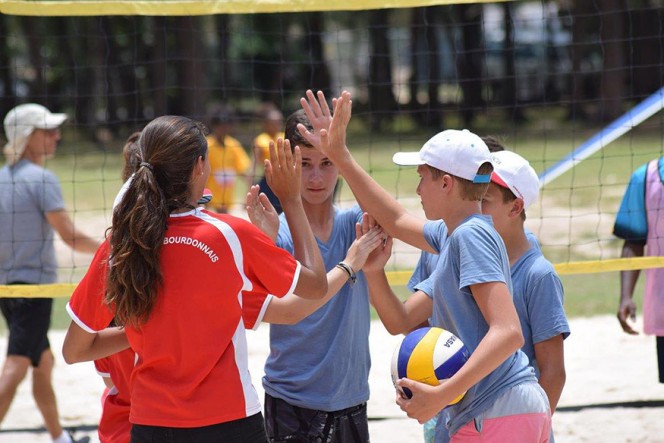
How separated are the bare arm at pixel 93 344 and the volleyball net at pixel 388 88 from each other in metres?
2.37

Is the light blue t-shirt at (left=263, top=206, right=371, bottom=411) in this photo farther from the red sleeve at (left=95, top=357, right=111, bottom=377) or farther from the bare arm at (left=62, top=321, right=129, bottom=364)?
the bare arm at (left=62, top=321, right=129, bottom=364)

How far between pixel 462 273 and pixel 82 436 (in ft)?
12.2

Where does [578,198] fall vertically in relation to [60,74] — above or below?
below

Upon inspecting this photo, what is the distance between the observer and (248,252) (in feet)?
8.98

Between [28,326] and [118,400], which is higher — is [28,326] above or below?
below

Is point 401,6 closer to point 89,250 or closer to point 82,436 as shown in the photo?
point 89,250

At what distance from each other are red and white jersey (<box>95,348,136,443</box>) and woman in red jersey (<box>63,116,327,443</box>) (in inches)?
15.1

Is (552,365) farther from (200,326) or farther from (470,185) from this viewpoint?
(200,326)

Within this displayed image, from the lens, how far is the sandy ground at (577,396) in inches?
221

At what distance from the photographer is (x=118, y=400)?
320 cm

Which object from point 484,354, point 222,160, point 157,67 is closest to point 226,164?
point 222,160

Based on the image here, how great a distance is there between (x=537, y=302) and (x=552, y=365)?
21 centimetres

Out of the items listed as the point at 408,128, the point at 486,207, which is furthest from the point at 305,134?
the point at 408,128

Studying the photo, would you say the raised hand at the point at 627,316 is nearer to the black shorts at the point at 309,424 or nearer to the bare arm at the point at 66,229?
the black shorts at the point at 309,424
